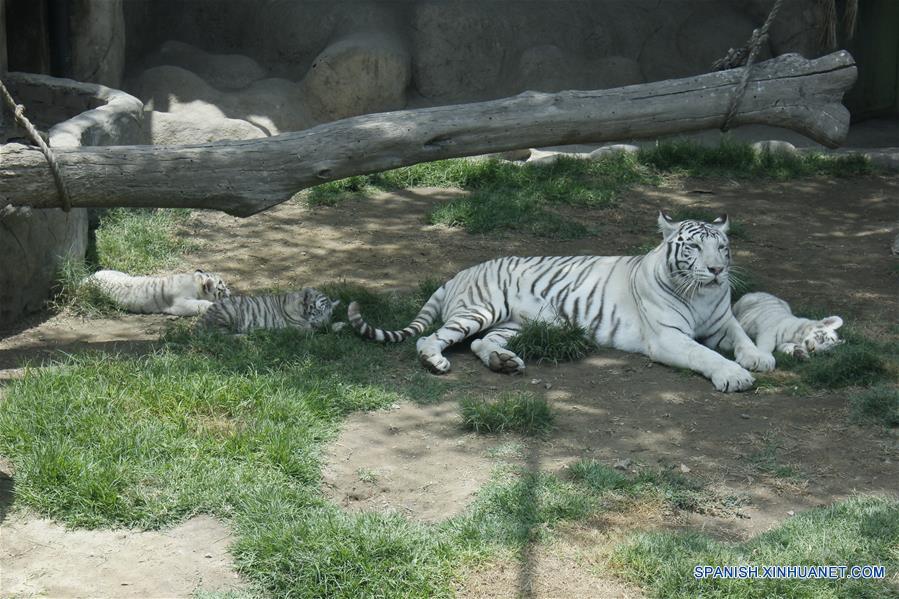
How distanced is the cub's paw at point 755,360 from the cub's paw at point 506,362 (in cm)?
128

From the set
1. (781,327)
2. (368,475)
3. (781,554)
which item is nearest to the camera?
(781,554)

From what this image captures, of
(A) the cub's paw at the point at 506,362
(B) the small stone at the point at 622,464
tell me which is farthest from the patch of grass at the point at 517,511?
(A) the cub's paw at the point at 506,362

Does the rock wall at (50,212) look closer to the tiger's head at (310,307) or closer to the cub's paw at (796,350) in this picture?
the tiger's head at (310,307)

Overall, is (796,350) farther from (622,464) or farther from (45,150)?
(45,150)

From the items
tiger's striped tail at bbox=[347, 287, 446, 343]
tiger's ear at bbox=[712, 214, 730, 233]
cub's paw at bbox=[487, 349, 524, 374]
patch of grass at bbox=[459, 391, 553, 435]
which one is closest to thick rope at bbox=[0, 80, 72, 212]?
tiger's striped tail at bbox=[347, 287, 446, 343]

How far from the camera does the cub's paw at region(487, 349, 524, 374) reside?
20.5ft

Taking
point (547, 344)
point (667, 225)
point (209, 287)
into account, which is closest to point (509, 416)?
point (547, 344)

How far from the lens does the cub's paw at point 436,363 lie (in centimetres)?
626

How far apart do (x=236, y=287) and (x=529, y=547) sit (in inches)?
164

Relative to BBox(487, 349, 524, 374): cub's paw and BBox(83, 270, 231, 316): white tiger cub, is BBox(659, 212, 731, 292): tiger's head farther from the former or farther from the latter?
BBox(83, 270, 231, 316): white tiger cub

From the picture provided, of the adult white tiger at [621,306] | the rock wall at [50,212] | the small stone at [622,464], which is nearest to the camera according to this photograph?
the small stone at [622,464]

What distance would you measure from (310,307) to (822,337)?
309 centimetres

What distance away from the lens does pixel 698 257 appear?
21.6 ft

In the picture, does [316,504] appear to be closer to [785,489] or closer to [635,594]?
[635,594]
